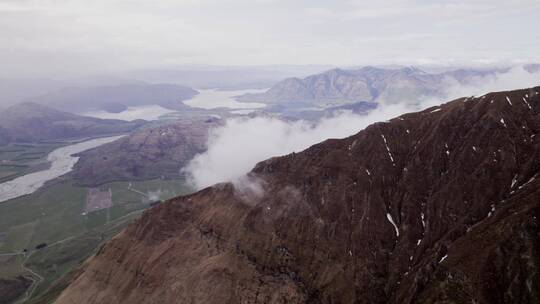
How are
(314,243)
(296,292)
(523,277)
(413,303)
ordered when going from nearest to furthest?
(523,277)
(413,303)
(296,292)
(314,243)

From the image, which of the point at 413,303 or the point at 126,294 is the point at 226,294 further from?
the point at 413,303

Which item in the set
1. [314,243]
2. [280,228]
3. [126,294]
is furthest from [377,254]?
[126,294]

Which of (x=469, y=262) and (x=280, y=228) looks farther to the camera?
(x=280, y=228)

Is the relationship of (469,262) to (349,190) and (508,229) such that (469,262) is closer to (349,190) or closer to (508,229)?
(508,229)

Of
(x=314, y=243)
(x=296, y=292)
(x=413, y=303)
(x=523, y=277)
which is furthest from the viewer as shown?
(x=314, y=243)

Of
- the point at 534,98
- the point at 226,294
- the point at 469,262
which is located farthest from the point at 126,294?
the point at 534,98

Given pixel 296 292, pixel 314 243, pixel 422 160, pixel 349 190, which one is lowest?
pixel 296 292

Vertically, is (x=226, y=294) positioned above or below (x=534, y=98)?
below
